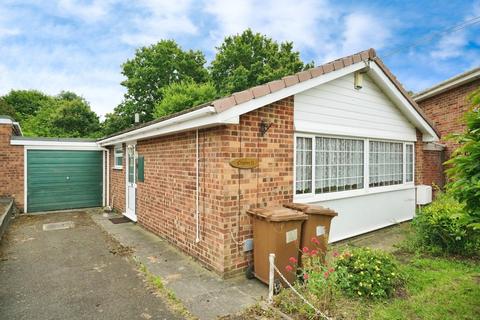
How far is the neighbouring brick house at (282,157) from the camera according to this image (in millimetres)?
4520

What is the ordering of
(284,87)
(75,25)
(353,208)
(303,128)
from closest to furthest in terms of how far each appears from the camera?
1. (284,87)
2. (303,128)
3. (353,208)
4. (75,25)

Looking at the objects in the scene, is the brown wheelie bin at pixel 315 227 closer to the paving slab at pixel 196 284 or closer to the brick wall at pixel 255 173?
the brick wall at pixel 255 173

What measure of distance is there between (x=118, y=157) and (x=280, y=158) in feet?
24.7

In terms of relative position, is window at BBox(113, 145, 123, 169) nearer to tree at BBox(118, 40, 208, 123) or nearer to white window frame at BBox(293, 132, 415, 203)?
white window frame at BBox(293, 132, 415, 203)

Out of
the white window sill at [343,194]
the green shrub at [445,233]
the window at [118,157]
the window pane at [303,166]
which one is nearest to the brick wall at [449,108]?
the white window sill at [343,194]

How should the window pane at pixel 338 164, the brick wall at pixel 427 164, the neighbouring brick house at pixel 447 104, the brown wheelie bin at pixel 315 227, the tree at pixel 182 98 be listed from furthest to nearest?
the tree at pixel 182 98, the neighbouring brick house at pixel 447 104, the brick wall at pixel 427 164, the window pane at pixel 338 164, the brown wheelie bin at pixel 315 227

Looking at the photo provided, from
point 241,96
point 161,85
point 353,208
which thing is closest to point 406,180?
point 353,208

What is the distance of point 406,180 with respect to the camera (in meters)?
8.51

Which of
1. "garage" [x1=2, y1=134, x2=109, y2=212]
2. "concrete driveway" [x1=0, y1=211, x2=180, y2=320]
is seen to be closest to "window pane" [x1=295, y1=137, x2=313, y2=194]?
"concrete driveway" [x1=0, y1=211, x2=180, y2=320]

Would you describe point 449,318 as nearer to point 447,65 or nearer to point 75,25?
point 75,25

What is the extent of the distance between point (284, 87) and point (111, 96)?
33907 millimetres

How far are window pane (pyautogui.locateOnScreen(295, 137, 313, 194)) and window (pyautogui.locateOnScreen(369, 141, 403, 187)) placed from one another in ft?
8.05

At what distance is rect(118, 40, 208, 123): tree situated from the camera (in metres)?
29.8

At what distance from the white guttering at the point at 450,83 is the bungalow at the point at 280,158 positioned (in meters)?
3.10
